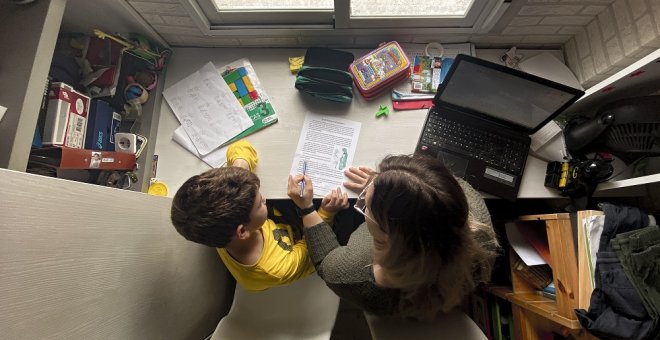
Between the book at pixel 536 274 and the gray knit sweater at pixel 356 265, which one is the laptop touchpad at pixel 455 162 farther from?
the book at pixel 536 274

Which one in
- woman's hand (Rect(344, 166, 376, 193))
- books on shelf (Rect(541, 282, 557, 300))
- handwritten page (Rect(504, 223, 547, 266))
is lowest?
books on shelf (Rect(541, 282, 557, 300))

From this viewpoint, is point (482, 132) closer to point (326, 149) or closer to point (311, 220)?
point (326, 149)

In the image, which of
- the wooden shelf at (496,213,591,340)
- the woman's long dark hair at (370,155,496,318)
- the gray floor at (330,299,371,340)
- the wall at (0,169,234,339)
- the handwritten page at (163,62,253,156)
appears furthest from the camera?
the gray floor at (330,299,371,340)

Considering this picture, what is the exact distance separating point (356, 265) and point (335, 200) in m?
0.26

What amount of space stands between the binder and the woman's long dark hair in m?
0.79

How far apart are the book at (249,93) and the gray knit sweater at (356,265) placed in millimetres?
418

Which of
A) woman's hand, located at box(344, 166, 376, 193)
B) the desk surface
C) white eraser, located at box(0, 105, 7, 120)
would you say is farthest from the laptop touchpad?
white eraser, located at box(0, 105, 7, 120)

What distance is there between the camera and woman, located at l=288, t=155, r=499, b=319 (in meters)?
0.68

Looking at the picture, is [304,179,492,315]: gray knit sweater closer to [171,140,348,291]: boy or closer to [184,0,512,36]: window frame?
[171,140,348,291]: boy

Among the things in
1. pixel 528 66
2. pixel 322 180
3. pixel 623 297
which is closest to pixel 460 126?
Answer: pixel 528 66

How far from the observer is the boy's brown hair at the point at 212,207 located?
90cm

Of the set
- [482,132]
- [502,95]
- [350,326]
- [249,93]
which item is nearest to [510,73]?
[502,95]

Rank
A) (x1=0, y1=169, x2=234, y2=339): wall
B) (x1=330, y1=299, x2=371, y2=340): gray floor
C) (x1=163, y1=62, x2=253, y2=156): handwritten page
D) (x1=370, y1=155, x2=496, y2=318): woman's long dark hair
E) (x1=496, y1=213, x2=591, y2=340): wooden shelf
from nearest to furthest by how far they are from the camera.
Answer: (x1=0, y1=169, x2=234, y2=339): wall → (x1=370, y1=155, x2=496, y2=318): woman's long dark hair → (x1=496, y1=213, x2=591, y2=340): wooden shelf → (x1=163, y1=62, x2=253, y2=156): handwritten page → (x1=330, y1=299, x2=371, y2=340): gray floor

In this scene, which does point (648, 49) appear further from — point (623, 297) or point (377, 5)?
point (377, 5)
